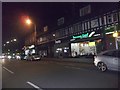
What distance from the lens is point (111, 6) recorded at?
113 ft

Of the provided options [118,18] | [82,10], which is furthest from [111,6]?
[82,10]

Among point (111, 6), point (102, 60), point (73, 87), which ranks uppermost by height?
point (111, 6)

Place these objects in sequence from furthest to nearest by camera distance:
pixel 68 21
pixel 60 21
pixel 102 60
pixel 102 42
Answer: pixel 60 21
pixel 68 21
pixel 102 42
pixel 102 60

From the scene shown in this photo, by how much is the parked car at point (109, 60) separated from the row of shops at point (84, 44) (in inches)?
492

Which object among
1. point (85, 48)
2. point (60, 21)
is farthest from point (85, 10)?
point (60, 21)

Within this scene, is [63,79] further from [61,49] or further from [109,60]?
[61,49]

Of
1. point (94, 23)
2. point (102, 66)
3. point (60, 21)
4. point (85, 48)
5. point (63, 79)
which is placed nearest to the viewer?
point (63, 79)

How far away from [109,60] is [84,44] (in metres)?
27.8

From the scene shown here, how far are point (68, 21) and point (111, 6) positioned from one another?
17.6 metres

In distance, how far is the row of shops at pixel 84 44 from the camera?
34.8 m

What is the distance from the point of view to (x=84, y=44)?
42.7m

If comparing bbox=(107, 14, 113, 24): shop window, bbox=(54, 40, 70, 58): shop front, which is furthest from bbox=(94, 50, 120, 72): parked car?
bbox=(54, 40, 70, 58): shop front

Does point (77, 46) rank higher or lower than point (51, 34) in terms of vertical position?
lower

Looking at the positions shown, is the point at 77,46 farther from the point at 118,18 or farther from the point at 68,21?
the point at 118,18
